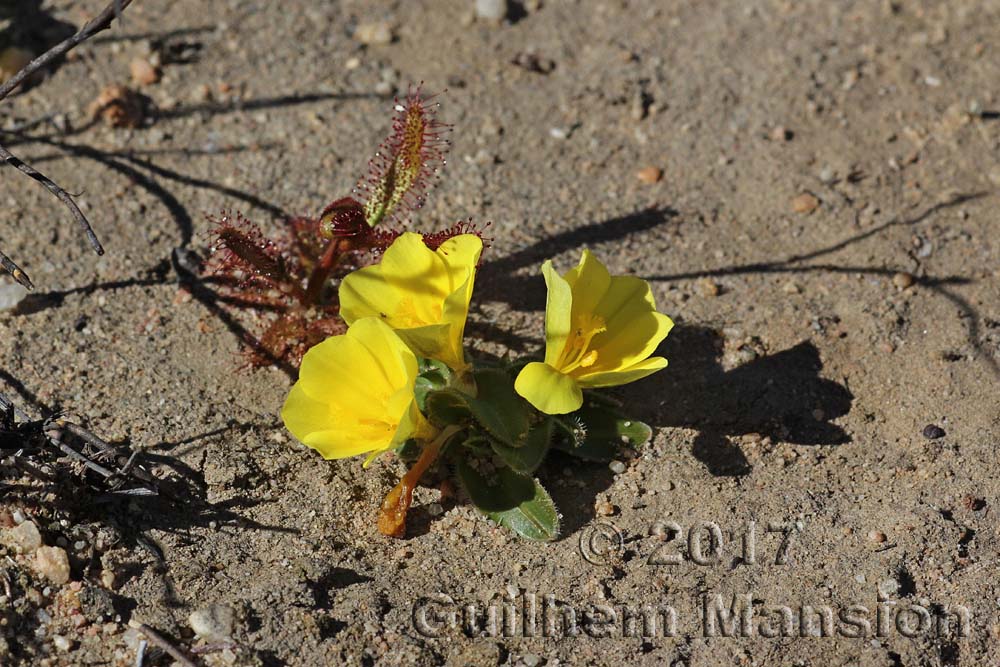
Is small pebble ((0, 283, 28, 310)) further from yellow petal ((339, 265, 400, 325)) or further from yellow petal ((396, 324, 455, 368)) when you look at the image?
yellow petal ((396, 324, 455, 368))

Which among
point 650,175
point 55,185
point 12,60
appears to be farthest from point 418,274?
point 12,60

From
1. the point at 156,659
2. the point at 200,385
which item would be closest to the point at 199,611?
the point at 156,659

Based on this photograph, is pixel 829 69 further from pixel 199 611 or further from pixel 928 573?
pixel 199 611

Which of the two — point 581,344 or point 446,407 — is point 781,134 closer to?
point 581,344

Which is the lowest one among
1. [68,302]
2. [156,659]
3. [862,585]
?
[156,659]

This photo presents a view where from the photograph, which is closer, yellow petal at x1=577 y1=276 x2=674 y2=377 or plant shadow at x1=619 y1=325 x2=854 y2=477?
yellow petal at x1=577 y1=276 x2=674 y2=377

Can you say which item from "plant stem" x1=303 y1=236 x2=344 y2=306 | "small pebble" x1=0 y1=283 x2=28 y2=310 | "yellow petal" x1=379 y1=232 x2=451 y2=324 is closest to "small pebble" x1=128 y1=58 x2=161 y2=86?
"small pebble" x1=0 y1=283 x2=28 y2=310

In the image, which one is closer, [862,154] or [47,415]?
[47,415]
